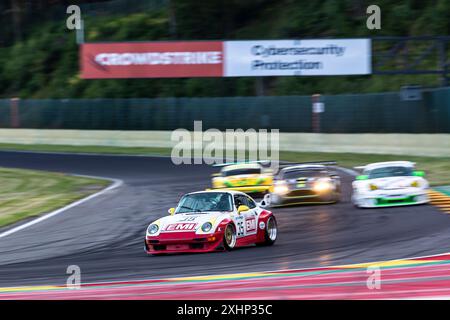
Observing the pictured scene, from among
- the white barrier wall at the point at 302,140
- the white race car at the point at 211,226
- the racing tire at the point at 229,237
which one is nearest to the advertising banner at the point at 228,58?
the white barrier wall at the point at 302,140

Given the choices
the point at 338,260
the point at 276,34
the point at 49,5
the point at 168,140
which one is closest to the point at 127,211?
the point at 338,260

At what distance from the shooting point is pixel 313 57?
35.6 m

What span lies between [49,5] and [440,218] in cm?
5433

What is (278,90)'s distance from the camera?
44281mm

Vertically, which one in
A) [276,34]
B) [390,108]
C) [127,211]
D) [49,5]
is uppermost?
[49,5]

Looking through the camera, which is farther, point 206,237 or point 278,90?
point 278,90

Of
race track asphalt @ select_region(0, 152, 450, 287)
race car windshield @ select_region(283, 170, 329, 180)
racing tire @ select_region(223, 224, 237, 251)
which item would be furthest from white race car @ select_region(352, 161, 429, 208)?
racing tire @ select_region(223, 224, 237, 251)

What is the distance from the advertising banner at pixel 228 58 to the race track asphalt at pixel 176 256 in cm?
1392

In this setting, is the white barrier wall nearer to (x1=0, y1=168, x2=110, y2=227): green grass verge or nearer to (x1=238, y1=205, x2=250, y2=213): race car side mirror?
(x1=0, y1=168, x2=110, y2=227): green grass verge

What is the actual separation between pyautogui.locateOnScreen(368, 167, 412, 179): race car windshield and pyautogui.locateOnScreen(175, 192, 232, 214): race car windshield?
18.1 ft

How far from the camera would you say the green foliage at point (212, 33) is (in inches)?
1686

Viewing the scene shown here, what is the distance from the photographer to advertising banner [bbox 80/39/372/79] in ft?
117

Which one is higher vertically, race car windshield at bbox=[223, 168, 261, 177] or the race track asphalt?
race car windshield at bbox=[223, 168, 261, 177]
